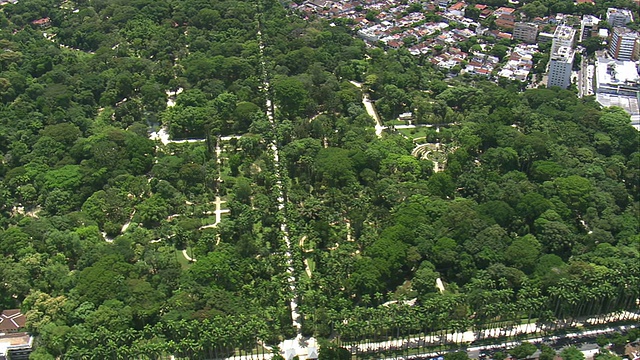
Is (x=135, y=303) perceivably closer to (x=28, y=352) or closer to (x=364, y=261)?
Answer: (x=28, y=352)

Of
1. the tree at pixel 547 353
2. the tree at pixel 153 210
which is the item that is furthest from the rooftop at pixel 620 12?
the tree at pixel 153 210

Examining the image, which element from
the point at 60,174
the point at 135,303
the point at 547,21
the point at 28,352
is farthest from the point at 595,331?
the point at 547,21

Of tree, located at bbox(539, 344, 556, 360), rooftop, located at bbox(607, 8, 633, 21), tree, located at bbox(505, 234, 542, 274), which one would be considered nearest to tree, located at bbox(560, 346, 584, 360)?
tree, located at bbox(539, 344, 556, 360)

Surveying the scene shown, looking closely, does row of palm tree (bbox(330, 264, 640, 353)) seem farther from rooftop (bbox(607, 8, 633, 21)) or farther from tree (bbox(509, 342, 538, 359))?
rooftop (bbox(607, 8, 633, 21))

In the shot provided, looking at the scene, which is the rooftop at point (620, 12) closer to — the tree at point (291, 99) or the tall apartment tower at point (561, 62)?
the tall apartment tower at point (561, 62)

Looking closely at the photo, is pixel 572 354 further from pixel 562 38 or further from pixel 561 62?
pixel 562 38

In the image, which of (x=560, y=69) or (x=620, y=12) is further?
(x=620, y=12)

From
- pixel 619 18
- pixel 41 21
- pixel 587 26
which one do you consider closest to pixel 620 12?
pixel 619 18
